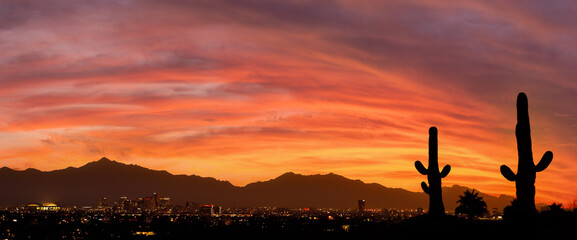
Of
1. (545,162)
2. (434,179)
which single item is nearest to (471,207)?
(434,179)

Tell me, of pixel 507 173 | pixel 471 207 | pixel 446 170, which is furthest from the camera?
pixel 471 207

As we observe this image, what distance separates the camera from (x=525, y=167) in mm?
21781

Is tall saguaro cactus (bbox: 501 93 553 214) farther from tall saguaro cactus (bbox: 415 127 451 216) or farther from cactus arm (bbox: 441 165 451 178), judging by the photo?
tall saguaro cactus (bbox: 415 127 451 216)

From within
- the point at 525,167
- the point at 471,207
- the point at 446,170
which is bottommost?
the point at 525,167

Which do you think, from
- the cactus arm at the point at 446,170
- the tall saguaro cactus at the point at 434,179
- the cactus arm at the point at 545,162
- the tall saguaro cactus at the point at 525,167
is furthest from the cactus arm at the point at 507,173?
the tall saguaro cactus at the point at 434,179

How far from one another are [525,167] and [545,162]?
73cm

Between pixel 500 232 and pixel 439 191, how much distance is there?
7.50 meters

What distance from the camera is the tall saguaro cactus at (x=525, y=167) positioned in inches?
846

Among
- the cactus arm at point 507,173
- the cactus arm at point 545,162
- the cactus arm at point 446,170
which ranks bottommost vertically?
the cactus arm at point 507,173

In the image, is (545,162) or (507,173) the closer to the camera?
(545,162)

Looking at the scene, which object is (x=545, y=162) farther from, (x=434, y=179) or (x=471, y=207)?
(x=471, y=207)

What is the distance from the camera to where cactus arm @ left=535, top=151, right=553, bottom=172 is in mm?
21156

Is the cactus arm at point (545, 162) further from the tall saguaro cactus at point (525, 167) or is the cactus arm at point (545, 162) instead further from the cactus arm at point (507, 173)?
the cactus arm at point (507, 173)

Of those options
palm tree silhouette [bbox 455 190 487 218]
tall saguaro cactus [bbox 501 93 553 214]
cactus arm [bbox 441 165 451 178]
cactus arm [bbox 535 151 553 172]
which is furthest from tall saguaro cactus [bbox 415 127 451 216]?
palm tree silhouette [bbox 455 190 487 218]
